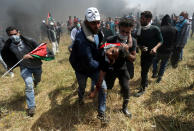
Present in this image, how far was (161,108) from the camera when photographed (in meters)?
2.59

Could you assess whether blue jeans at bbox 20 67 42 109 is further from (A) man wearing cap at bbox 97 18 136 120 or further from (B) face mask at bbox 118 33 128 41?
(B) face mask at bbox 118 33 128 41

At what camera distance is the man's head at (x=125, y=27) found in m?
2.20

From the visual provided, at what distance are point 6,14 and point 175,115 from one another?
59.2ft

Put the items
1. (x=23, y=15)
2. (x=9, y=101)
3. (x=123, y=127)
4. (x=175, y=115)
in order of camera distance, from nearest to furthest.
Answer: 1. (x=123, y=127)
2. (x=175, y=115)
3. (x=9, y=101)
4. (x=23, y=15)

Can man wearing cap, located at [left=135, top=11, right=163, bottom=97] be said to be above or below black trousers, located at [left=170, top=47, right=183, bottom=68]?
above

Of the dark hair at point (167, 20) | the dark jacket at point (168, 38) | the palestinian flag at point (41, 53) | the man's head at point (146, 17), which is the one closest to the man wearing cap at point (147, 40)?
the man's head at point (146, 17)

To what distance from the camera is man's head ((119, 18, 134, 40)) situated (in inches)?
86.6

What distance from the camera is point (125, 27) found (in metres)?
2.22

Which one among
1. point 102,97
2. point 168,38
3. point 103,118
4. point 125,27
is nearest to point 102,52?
point 125,27

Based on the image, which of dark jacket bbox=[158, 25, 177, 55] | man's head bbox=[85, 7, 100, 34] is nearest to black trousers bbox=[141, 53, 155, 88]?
dark jacket bbox=[158, 25, 177, 55]

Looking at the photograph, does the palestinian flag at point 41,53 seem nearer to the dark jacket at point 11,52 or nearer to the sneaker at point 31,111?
the dark jacket at point 11,52

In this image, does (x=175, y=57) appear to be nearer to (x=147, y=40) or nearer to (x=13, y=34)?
(x=147, y=40)

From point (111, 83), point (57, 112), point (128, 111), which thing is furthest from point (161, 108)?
point (57, 112)

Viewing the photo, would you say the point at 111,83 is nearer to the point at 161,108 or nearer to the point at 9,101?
the point at 161,108
